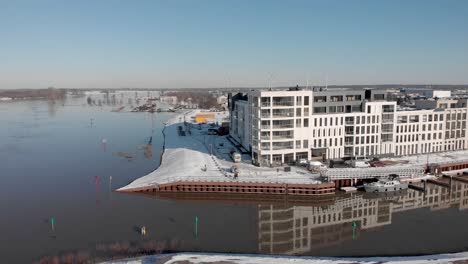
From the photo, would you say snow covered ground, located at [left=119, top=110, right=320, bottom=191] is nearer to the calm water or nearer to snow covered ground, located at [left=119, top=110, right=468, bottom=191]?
snow covered ground, located at [left=119, top=110, right=468, bottom=191]

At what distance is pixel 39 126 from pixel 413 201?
324 ft

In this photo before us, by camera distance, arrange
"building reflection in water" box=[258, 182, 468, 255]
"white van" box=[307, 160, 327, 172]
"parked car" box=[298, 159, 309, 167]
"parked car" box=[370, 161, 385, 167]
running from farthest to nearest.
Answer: "parked car" box=[298, 159, 309, 167]
"parked car" box=[370, 161, 385, 167]
"white van" box=[307, 160, 327, 172]
"building reflection in water" box=[258, 182, 468, 255]

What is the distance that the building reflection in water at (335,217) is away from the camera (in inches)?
1288

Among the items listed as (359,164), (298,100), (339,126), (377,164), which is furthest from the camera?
(339,126)

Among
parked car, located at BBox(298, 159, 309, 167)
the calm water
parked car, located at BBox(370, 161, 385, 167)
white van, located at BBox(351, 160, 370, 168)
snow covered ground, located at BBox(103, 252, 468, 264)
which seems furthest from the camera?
parked car, located at BBox(298, 159, 309, 167)

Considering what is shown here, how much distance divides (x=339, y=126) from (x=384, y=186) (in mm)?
12800

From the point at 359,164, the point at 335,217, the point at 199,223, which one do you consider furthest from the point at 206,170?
the point at 359,164

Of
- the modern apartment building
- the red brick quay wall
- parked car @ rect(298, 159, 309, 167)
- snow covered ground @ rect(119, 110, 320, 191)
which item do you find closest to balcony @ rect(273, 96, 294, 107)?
the modern apartment building

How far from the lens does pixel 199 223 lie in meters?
36.2

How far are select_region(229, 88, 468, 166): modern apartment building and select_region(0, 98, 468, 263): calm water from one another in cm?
1120

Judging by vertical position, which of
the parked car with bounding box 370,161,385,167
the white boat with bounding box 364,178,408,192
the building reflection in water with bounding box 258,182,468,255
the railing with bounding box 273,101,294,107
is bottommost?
the building reflection in water with bounding box 258,182,468,255

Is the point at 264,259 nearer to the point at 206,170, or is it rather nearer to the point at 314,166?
the point at 314,166

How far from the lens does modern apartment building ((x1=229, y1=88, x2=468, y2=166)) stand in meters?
53.3

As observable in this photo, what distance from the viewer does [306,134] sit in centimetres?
5450
